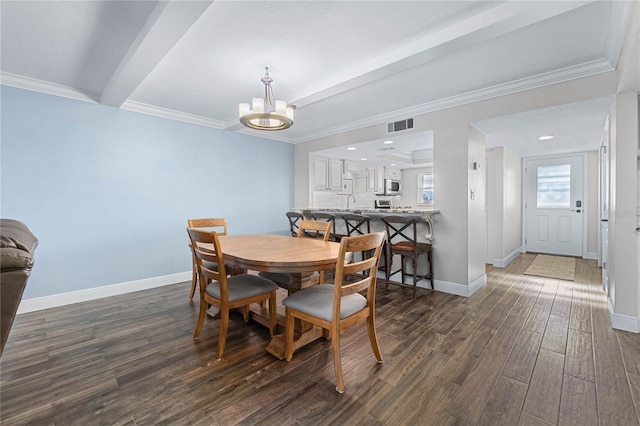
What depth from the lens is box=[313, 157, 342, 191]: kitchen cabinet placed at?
5.41m

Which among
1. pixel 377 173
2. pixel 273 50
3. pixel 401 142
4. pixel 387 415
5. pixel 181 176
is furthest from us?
pixel 377 173

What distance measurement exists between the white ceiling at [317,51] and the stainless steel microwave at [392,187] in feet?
11.7

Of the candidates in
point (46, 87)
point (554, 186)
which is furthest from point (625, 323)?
point (46, 87)

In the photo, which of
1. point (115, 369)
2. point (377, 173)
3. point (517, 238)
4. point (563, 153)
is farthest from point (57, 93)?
point (563, 153)

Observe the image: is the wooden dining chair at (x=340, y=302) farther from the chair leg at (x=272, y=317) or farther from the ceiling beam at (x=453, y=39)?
the ceiling beam at (x=453, y=39)

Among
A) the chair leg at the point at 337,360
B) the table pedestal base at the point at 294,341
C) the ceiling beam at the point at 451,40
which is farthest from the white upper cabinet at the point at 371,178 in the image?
the chair leg at the point at 337,360

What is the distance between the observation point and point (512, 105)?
3.01m

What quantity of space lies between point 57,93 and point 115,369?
3.04 m

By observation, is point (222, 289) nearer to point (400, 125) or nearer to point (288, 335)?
point (288, 335)

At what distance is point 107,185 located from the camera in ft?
11.2

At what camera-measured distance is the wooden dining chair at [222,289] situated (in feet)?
6.70

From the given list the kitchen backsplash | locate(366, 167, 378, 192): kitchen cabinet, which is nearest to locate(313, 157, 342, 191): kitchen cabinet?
the kitchen backsplash

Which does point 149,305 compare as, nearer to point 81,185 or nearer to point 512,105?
point 81,185

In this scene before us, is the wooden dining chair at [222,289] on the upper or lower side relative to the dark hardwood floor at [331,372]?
upper
